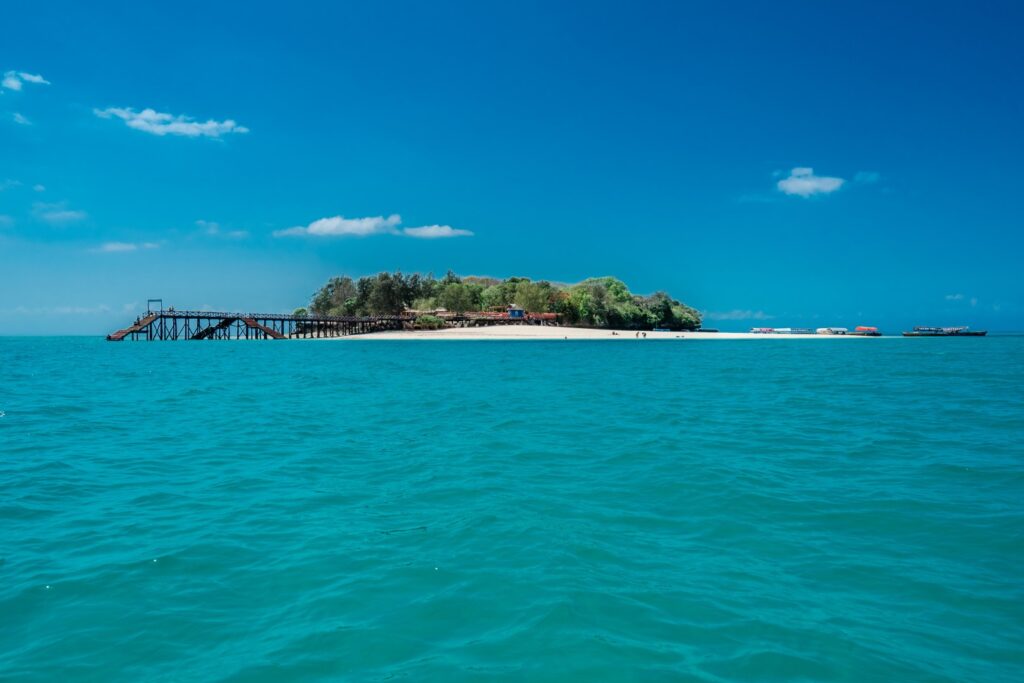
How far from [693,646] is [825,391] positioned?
22.1 m

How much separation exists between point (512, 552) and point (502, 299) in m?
111

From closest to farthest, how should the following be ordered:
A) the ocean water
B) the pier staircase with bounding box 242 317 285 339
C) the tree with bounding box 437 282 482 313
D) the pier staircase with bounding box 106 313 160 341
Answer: the ocean water
the pier staircase with bounding box 106 313 160 341
the pier staircase with bounding box 242 317 285 339
the tree with bounding box 437 282 482 313

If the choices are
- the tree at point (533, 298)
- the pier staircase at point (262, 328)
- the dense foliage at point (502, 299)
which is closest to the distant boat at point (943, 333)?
the dense foliage at point (502, 299)

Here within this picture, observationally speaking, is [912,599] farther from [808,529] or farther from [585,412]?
[585,412]

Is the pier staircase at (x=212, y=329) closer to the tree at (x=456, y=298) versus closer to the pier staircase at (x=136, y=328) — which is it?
the pier staircase at (x=136, y=328)

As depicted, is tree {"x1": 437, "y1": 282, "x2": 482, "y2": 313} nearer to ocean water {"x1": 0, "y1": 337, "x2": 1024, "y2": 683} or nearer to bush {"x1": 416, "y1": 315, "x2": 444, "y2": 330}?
bush {"x1": 416, "y1": 315, "x2": 444, "y2": 330}

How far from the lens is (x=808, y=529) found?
7.16 meters

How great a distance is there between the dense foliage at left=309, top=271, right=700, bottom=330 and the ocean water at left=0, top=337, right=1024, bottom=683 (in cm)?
9440

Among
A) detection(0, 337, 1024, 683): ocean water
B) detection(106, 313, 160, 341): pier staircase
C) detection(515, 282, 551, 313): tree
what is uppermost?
detection(515, 282, 551, 313): tree

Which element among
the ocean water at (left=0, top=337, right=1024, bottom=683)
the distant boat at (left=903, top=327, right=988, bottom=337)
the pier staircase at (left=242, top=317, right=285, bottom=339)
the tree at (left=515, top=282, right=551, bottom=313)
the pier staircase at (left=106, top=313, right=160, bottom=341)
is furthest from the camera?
the distant boat at (left=903, top=327, right=988, bottom=337)

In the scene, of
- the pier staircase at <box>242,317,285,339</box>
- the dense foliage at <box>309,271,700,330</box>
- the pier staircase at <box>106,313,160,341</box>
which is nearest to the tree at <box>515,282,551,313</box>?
the dense foliage at <box>309,271,700,330</box>

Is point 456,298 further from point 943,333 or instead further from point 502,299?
point 943,333

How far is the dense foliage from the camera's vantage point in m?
109

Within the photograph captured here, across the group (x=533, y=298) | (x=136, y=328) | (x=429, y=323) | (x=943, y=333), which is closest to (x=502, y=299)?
(x=533, y=298)
